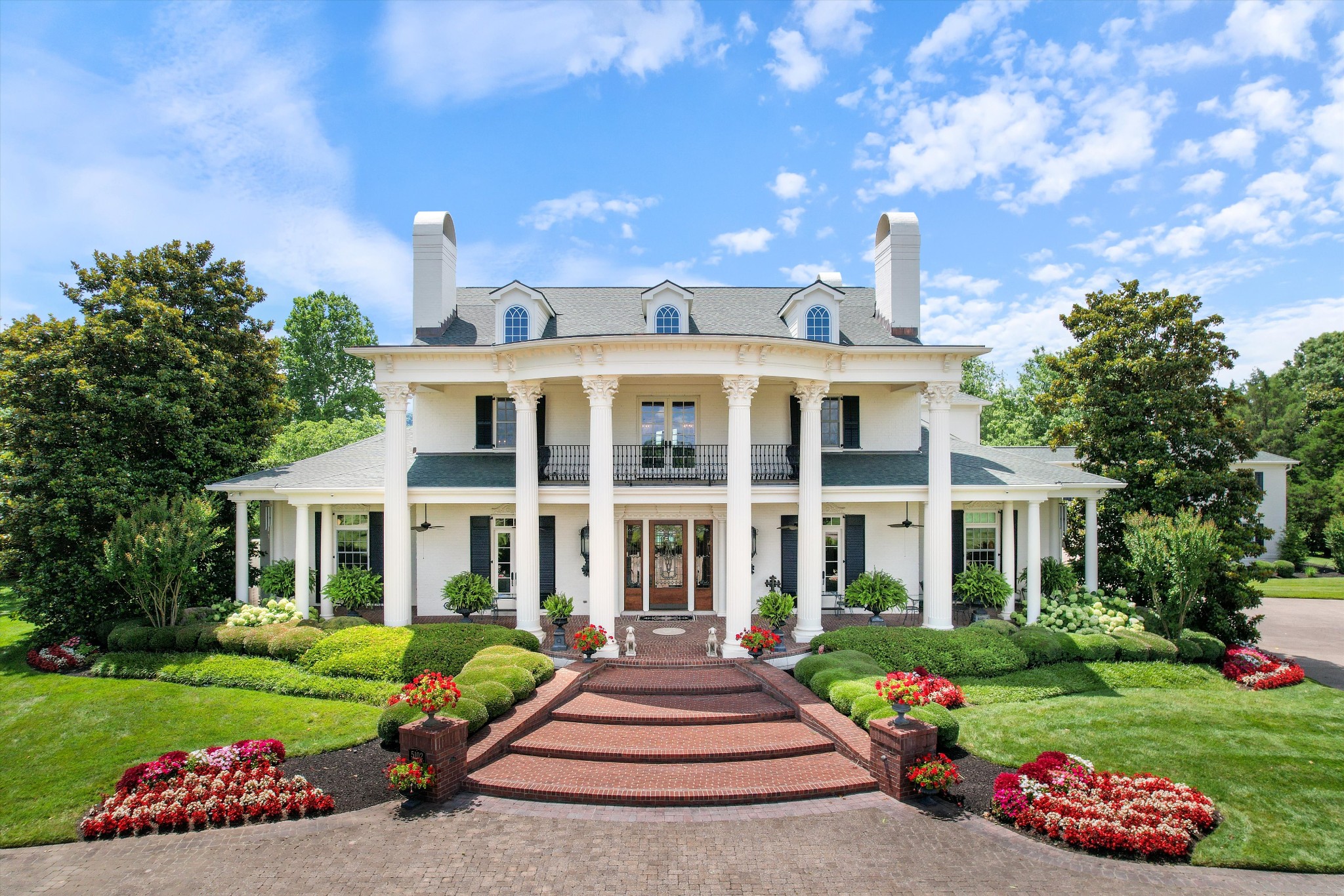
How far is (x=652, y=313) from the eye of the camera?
1677 cm

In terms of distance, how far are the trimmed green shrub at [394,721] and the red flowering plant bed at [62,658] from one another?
10.7 metres

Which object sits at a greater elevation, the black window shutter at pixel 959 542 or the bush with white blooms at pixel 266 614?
the black window shutter at pixel 959 542

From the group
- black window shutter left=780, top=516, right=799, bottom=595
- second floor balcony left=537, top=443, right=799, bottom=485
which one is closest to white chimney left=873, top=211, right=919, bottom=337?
second floor balcony left=537, top=443, right=799, bottom=485

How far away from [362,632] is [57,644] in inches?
350

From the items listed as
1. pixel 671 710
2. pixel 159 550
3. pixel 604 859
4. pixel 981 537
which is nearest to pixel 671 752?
pixel 671 710

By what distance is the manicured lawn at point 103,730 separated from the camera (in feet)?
30.3

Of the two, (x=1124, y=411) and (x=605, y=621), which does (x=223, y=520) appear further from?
(x=1124, y=411)

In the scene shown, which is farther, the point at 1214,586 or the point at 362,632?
the point at 1214,586

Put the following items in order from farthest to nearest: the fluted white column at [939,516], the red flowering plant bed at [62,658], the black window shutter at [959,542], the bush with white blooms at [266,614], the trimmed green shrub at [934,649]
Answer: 1. the black window shutter at [959,542]
2. the fluted white column at [939,516]
3. the bush with white blooms at [266,614]
4. the red flowering plant bed at [62,658]
5. the trimmed green shrub at [934,649]

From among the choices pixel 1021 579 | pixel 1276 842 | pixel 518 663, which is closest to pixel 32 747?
pixel 518 663

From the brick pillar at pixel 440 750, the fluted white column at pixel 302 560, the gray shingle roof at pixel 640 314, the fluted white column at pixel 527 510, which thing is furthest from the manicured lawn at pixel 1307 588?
the fluted white column at pixel 302 560

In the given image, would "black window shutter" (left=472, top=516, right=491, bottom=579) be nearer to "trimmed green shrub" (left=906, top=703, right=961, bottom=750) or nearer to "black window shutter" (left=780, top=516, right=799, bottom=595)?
"black window shutter" (left=780, top=516, right=799, bottom=595)

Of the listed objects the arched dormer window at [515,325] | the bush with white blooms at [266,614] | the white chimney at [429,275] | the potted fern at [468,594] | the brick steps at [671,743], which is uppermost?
the white chimney at [429,275]

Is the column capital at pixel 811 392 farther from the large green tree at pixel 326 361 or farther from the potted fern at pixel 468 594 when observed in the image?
the large green tree at pixel 326 361
